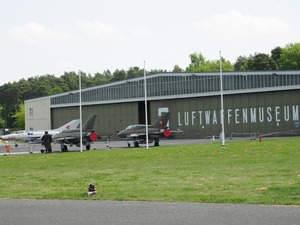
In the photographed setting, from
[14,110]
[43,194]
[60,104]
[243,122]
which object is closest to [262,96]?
[243,122]

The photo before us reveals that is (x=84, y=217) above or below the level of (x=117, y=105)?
below

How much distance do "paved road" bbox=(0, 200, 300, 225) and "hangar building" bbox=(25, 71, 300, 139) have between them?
2454 inches

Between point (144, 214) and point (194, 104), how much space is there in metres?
74.6

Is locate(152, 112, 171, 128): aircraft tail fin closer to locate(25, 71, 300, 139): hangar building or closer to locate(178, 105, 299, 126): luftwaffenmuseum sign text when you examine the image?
locate(25, 71, 300, 139): hangar building

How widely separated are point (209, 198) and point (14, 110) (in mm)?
154322

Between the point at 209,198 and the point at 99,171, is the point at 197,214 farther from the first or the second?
the point at 99,171

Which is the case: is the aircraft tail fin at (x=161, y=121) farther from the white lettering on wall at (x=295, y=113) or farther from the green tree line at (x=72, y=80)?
the green tree line at (x=72, y=80)

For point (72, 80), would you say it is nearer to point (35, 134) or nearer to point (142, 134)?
point (35, 134)

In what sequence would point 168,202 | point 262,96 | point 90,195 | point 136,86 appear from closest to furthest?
point 168,202
point 90,195
point 262,96
point 136,86

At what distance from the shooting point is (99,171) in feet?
88.5

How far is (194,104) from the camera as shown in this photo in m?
87.9

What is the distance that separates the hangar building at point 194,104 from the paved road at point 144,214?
2454 inches

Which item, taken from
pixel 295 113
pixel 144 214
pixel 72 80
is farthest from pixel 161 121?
pixel 72 80

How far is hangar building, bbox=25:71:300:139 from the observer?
77.6 m
